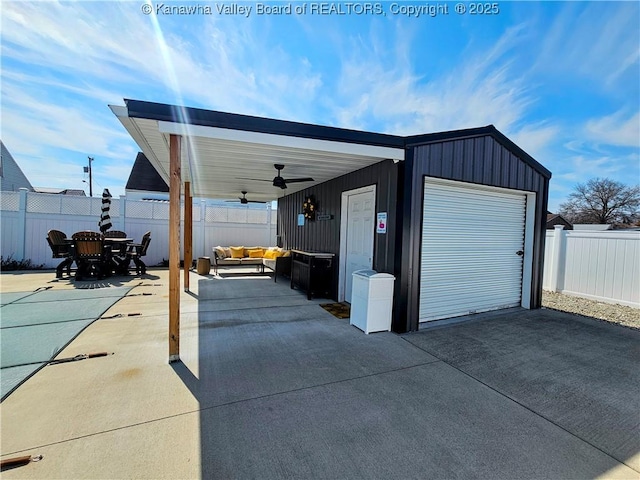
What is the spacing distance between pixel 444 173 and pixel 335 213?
226 cm

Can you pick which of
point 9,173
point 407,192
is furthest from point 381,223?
point 9,173

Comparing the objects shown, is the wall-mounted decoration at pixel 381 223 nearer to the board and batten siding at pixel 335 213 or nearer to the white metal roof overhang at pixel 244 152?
the board and batten siding at pixel 335 213

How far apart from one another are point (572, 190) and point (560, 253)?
23.4 meters

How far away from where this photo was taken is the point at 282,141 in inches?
137

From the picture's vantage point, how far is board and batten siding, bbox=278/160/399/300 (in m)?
4.19

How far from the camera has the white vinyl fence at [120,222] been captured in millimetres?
8031

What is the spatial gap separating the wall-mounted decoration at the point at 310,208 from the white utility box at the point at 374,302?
9.76 ft

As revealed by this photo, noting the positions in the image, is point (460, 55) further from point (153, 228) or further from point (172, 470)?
point (153, 228)

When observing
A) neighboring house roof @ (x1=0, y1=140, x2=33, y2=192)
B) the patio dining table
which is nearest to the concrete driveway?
the patio dining table

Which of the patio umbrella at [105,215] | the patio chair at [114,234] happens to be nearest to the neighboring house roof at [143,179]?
the patio umbrella at [105,215]

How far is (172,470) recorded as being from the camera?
157cm

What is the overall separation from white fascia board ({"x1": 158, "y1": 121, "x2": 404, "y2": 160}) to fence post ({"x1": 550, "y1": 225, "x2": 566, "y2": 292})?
219 inches

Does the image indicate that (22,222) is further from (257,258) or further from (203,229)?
(257,258)

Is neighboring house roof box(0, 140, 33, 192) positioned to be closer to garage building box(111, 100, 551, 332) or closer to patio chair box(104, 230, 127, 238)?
patio chair box(104, 230, 127, 238)
